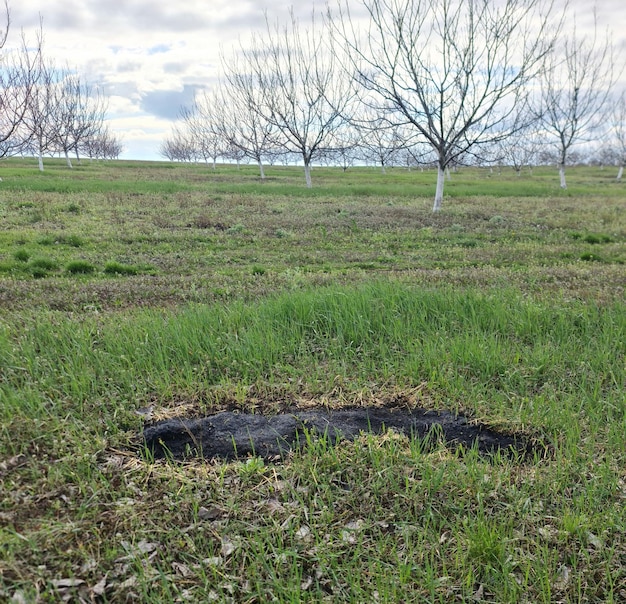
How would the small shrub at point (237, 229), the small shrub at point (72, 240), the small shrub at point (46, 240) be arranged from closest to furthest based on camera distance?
the small shrub at point (46, 240) → the small shrub at point (72, 240) → the small shrub at point (237, 229)

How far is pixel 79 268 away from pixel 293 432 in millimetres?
6422

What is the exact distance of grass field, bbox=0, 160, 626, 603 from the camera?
244 centimetres

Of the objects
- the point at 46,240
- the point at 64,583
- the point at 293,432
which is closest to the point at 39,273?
the point at 46,240

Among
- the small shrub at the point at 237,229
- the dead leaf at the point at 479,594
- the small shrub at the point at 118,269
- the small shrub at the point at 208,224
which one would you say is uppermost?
the small shrub at the point at 208,224

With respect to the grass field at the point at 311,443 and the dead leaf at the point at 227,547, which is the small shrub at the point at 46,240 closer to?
the grass field at the point at 311,443

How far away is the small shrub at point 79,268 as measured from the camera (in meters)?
8.27

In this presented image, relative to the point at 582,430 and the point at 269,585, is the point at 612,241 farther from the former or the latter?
the point at 269,585

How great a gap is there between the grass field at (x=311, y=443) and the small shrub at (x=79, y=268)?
0.11 m

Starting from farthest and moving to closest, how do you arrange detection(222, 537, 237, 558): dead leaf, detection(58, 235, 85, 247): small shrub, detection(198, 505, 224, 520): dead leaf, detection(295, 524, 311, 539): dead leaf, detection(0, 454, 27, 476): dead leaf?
1. detection(58, 235, 85, 247): small shrub
2. detection(0, 454, 27, 476): dead leaf
3. detection(198, 505, 224, 520): dead leaf
4. detection(295, 524, 311, 539): dead leaf
5. detection(222, 537, 237, 558): dead leaf

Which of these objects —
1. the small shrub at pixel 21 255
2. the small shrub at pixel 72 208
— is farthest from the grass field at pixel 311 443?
the small shrub at pixel 72 208

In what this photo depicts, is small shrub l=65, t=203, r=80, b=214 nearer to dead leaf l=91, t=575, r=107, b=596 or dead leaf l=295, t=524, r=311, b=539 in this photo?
dead leaf l=91, t=575, r=107, b=596

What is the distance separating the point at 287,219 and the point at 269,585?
1360 centimetres

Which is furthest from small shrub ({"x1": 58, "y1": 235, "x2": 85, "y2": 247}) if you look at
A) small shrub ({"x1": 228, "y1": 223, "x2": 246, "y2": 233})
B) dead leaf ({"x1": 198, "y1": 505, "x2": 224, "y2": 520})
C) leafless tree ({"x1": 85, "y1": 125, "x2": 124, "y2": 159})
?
leafless tree ({"x1": 85, "y1": 125, "x2": 124, "y2": 159})

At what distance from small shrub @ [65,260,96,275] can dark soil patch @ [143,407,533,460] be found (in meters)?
5.63
